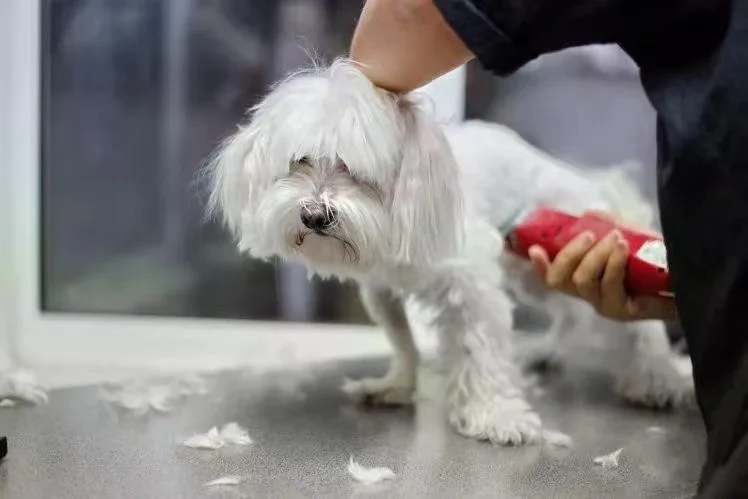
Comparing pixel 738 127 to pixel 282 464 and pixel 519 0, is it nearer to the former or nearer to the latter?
pixel 519 0

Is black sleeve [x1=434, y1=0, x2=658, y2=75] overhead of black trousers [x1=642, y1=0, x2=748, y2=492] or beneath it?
overhead

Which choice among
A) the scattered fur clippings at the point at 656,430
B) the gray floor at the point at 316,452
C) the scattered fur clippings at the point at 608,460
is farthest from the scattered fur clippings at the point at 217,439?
the scattered fur clippings at the point at 656,430

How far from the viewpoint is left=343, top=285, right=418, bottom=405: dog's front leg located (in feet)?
3.70

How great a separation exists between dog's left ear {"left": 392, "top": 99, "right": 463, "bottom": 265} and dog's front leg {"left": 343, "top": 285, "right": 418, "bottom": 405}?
0.65 feet

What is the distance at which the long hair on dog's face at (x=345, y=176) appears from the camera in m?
0.88

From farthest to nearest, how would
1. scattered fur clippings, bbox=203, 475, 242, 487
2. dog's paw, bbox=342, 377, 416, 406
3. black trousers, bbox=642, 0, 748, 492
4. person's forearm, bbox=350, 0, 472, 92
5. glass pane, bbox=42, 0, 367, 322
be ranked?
1. glass pane, bbox=42, 0, 367, 322
2. dog's paw, bbox=342, 377, 416, 406
3. scattered fur clippings, bbox=203, 475, 242, 487
4. person's forearm, bbox=350, 0, 472, 92
5. black trousers, bbox=642, 0, 748, 492

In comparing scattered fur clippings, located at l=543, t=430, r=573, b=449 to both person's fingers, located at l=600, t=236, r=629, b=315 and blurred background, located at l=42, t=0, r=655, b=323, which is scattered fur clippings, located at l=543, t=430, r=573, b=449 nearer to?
person's fingers, located at l=600, t=236, r=629, b=315

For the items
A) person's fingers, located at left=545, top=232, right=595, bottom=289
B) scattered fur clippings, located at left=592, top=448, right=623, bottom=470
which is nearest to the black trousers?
scattered fur clippings, located at left=592, top=448, right=623, bottom=470

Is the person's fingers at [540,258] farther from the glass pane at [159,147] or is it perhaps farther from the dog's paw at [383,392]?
the glass pane at [159,147]

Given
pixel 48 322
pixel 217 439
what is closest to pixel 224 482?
pixel 217 439

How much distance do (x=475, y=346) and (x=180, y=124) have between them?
27.5 inches

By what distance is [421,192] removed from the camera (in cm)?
91

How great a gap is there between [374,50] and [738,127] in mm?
363

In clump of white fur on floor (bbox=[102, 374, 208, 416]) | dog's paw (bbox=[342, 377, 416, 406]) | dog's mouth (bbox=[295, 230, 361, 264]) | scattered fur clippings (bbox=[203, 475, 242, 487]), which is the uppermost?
dog's mouth (bbox=[295, 230, 361, 264])
